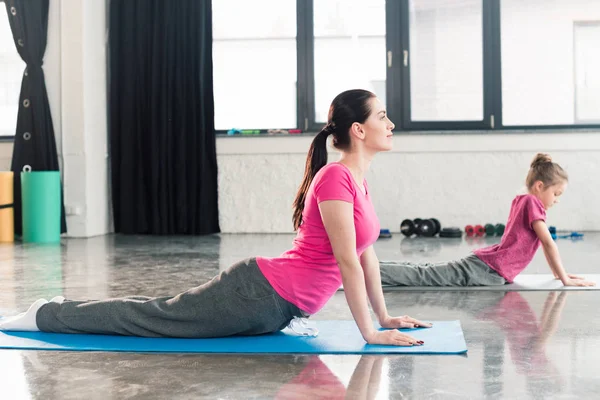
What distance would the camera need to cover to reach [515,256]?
382 centimetres

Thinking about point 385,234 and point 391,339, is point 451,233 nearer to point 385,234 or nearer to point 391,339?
point 385,234

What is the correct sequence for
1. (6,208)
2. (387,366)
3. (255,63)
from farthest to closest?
(255,63) < (6,208) < (387,366)

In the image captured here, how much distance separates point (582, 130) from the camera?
23.0 ft

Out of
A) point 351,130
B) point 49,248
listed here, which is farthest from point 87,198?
point 351,130

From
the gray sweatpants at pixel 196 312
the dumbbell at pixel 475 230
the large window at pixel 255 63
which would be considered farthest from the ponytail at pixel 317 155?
the large window at pixel 255 63

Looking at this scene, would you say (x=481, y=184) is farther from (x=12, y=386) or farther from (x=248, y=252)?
(x=12, y=386)

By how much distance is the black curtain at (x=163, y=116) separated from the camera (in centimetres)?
730

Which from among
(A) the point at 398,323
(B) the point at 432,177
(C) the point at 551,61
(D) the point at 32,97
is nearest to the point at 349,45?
(B) the point at 432,177

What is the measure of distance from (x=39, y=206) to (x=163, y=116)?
54.5 inches

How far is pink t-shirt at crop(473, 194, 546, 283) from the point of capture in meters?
3.75

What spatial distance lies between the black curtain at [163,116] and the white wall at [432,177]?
0.85ft

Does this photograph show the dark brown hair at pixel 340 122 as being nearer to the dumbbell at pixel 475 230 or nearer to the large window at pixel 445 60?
the dumbbell at pixel 475 230

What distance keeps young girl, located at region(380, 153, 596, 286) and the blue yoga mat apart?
42.2 inches

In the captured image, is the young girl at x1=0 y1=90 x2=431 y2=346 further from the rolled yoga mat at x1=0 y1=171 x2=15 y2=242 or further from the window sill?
the window sill
